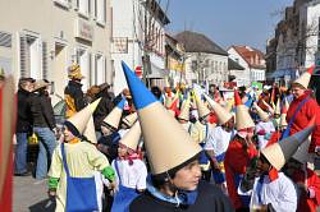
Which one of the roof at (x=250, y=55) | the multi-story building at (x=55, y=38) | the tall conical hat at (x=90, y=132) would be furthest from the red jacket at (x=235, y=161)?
the roof at (x=250, y=55)

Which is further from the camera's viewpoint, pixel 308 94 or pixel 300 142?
pixel 308 94

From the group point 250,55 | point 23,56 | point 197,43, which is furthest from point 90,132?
point 250,55

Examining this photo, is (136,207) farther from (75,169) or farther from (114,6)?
(114,6)

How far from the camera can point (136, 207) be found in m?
3.48

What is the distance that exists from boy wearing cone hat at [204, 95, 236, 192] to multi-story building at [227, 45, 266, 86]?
5570 inches

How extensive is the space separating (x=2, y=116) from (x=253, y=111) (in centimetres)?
1234

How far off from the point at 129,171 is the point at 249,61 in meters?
158

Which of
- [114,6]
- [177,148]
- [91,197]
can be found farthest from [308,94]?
[114,6]

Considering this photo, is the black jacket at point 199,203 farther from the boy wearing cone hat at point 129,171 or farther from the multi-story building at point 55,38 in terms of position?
the multi-story building at point 55,38

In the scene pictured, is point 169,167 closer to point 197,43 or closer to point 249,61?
point 197,43

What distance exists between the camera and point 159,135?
11.4 ft

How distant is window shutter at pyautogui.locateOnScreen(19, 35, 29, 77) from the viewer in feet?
54.6

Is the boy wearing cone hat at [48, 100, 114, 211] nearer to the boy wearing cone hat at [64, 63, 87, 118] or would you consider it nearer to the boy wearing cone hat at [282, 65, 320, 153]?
the boy wearing cone hat at [282, 65, 320, 153]

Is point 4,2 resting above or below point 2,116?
above
